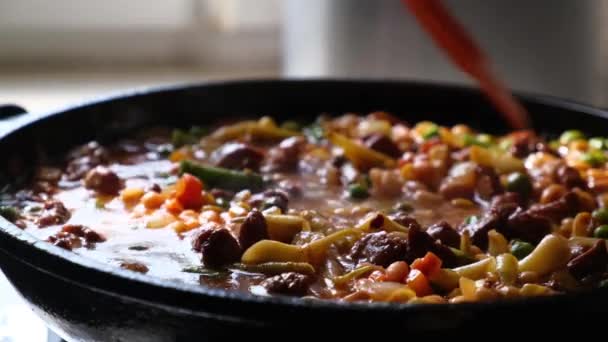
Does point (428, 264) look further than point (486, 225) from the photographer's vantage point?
No

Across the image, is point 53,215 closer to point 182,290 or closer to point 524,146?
point 182,290

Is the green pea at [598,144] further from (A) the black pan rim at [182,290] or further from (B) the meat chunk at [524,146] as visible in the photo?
(A) the black pan rim at [182,290]

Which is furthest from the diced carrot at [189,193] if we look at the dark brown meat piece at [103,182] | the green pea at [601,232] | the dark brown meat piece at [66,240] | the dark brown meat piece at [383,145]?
the green pea at [601,232]

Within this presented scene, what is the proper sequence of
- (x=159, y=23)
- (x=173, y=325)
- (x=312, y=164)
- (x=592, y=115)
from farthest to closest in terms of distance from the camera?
1. (x=159, y=23)
2. (x=592, y=115)
3. (x=312, y=164)
4. (x=173, y=325)

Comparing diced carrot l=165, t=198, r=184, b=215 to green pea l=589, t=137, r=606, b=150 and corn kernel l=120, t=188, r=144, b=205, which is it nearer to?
corn kernel l=120, t=188, r=144, b=205

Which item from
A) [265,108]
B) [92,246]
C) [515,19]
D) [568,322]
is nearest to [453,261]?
[568,322]

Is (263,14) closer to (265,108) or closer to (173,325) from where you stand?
(265,108)

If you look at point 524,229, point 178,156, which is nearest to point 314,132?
point 178,156
